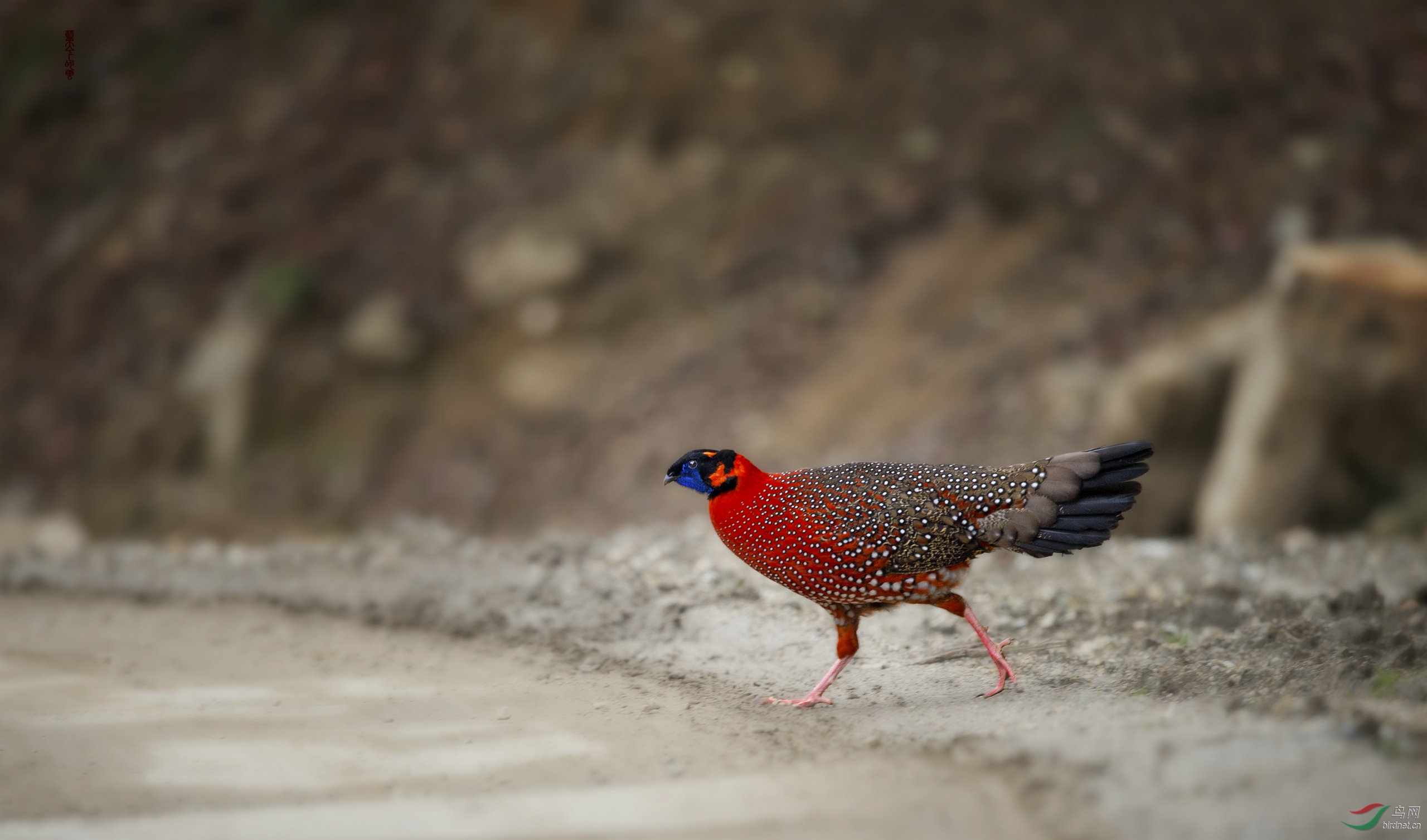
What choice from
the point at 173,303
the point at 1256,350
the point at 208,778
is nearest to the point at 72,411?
the point at 173,303

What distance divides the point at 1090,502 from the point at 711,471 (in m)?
1.44

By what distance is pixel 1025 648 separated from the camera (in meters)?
5.10

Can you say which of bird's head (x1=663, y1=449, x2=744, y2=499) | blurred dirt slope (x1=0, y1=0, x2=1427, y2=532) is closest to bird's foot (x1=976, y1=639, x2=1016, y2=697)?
bird's head (x1=663, y1=449, x2=744, y2=499)

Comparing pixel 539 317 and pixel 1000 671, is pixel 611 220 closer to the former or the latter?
pixel 539 317

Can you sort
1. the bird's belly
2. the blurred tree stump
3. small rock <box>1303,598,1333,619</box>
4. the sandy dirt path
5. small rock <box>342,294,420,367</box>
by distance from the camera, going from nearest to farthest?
the sandy dirt path
the bird's belly
small rock <box>1303,598,1333,619</box>
the blurred tree stump
small rock <box>342,294,420,367</box>

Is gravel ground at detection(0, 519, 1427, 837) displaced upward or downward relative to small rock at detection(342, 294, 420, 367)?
downward

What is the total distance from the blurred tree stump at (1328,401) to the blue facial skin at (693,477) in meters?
4.95

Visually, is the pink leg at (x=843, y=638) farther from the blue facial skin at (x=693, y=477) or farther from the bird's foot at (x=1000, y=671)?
the blue facial skin at (x=693, y=477)

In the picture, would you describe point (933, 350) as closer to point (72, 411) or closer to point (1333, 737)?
point (1333, 737)

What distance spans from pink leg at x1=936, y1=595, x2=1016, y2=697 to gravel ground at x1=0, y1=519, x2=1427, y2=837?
7cm

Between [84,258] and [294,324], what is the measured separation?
266cm

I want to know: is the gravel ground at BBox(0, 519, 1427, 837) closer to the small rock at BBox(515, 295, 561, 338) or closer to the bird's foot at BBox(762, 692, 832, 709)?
the bird's foot at BBox(762, 692, 832, 709)

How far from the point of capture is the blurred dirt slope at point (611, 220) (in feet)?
35.8

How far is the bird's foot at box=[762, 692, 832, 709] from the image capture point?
14.5 ft
